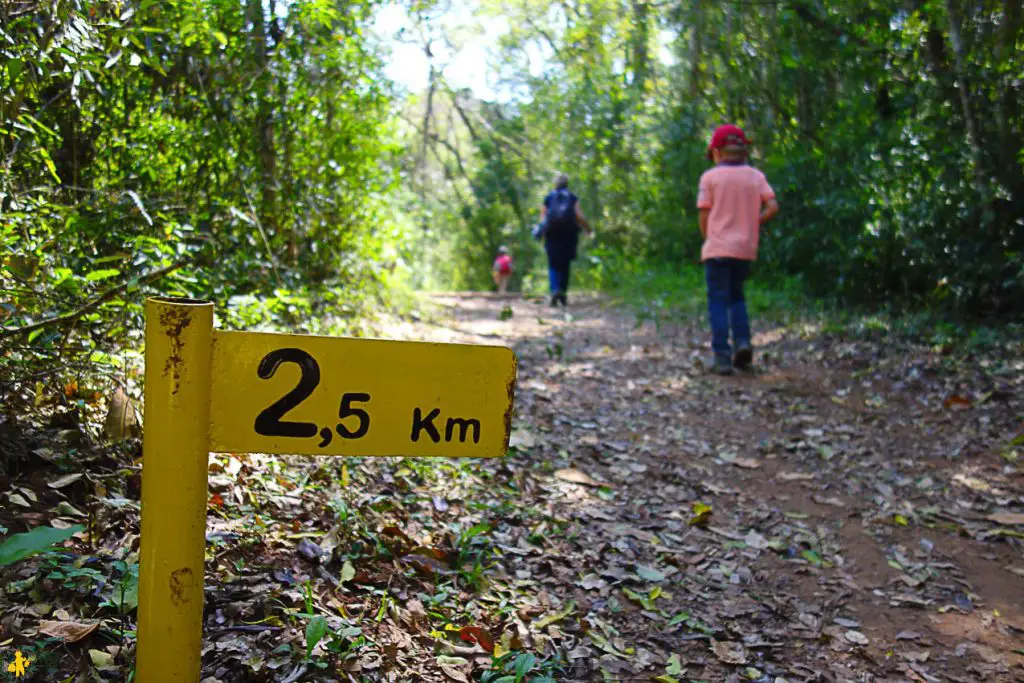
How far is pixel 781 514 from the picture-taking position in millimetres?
4688

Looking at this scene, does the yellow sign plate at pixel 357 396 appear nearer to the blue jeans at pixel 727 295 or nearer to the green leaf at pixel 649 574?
the green leaf at pixel 649 574

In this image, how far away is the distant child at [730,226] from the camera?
722cm

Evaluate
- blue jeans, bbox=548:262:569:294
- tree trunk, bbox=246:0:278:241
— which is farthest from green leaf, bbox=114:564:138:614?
blue jeans, bbox=548:262:569:294

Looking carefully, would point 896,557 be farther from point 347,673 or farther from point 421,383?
point 421,383

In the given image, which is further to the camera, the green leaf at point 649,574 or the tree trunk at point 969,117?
the tree trunk at point 969,117

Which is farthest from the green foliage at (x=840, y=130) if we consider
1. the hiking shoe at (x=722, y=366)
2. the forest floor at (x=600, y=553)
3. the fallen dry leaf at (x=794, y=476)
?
the fallen dry leaf at (x=794, y=476)

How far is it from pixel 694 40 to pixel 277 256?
33.5 ft

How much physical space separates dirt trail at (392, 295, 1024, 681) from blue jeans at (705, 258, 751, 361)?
43 cm

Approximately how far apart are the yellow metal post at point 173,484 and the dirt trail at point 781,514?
1.66m

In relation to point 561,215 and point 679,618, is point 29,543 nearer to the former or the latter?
point 679,618

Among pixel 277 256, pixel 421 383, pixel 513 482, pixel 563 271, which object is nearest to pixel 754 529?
pixel 513 482

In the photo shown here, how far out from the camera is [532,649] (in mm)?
2975

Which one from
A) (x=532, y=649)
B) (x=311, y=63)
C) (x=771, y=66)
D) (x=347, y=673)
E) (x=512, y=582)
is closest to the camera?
(x=347, y=673)

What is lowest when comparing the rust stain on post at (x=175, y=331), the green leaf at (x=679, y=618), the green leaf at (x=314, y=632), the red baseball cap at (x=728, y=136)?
the green leaf at (x=679, y=618)
